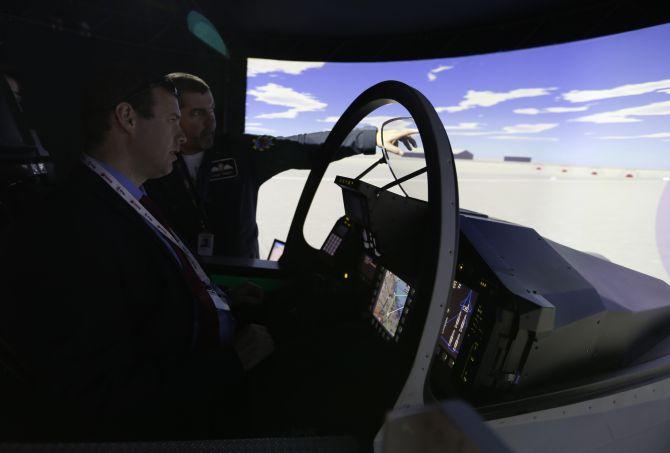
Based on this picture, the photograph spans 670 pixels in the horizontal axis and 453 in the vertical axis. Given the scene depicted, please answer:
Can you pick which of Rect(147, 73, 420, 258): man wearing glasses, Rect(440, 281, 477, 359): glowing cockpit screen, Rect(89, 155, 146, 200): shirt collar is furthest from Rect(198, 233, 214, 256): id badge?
Rect(440, 281, 477, 359): glowing cockpit screen

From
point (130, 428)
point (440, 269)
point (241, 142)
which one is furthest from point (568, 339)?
point (241, 142)

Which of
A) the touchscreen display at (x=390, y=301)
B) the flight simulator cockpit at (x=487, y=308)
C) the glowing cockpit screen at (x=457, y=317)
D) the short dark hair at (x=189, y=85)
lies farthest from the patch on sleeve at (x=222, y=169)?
the glowing cockpit screen at (x=457, y=317)

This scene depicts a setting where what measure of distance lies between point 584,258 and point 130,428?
1227mm

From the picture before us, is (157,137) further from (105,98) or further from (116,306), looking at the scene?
(116,306)

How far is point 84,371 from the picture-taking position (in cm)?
60

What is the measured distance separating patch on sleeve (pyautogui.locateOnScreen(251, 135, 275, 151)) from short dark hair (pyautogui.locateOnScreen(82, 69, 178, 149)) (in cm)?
149

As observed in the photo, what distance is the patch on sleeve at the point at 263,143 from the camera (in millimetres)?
2365

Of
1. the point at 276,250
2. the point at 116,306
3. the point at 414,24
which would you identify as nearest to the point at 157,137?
the point at 116,306

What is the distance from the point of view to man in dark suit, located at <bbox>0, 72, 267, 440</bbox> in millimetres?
605

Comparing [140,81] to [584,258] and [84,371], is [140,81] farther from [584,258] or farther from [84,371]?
[584,258]

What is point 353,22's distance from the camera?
2922 mm

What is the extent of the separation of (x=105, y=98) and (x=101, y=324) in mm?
527

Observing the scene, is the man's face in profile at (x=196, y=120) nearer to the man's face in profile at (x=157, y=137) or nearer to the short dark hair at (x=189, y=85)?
the short dark hair at (x=189, y=85)

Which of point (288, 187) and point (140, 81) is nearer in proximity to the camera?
point (140, 81)
